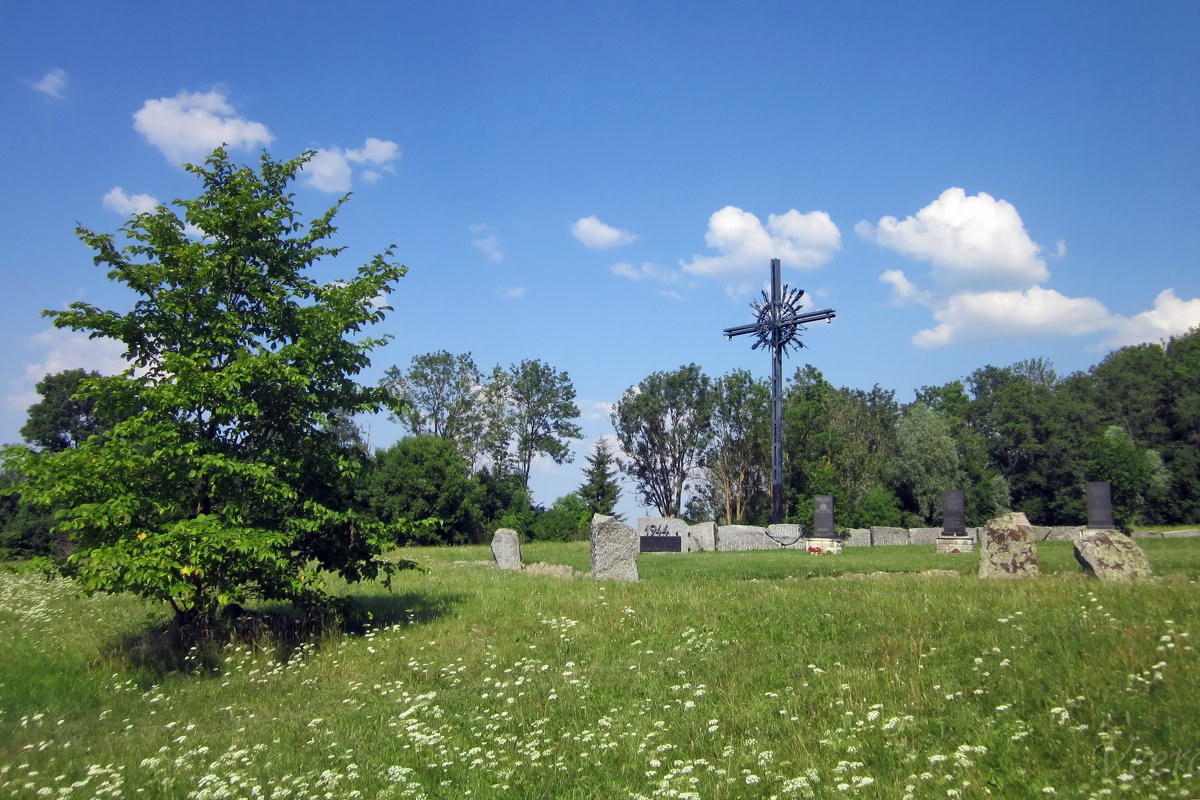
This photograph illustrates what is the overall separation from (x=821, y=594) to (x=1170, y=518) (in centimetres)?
5278

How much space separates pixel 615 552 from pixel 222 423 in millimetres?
9694

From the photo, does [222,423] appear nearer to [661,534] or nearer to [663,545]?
[663,545]

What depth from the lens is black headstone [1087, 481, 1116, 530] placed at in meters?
32.2

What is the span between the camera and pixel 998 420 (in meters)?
65.5

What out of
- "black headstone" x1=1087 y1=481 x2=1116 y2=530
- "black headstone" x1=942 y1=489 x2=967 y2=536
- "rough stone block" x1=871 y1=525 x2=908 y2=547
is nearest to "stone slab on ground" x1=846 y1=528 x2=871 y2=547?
"rough stone block" x1=871 y1=525 x2=908 y2=547

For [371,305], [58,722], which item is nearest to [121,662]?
[58,722]

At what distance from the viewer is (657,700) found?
8.42 m

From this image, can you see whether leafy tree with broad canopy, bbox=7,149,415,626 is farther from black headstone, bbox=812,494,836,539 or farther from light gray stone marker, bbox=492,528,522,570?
black headstone, bbox=812,494,836,539

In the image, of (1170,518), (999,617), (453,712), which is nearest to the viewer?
(453,712)

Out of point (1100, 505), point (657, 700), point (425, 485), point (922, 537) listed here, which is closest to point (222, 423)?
point (657, 700)

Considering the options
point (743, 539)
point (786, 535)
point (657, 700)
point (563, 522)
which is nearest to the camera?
point (657, 700)

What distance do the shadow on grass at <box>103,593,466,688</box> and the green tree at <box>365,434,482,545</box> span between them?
118 ft

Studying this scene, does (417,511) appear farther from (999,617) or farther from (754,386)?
(999,617)

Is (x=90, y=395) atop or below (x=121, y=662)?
atop
